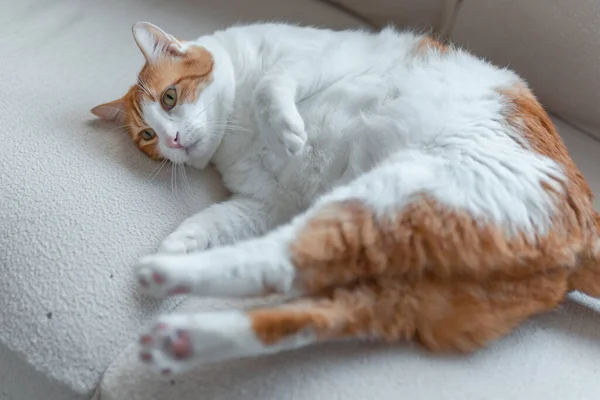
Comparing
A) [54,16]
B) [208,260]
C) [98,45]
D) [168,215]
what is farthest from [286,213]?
[54,16]

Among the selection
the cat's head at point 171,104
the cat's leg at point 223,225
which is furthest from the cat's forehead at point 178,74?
the cat's leg at point 223,225

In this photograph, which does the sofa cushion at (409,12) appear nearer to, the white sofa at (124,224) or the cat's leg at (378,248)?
the white sofa at (124,224)

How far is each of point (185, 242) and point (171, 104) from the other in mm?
373

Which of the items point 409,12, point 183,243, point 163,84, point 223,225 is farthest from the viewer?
point 409,12

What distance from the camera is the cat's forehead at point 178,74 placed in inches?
53.3

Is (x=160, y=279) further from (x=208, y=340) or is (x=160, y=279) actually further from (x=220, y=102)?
(x=220, y=102)

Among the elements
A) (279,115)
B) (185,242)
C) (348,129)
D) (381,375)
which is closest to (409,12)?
(348,129)

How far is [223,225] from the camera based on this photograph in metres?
1.26

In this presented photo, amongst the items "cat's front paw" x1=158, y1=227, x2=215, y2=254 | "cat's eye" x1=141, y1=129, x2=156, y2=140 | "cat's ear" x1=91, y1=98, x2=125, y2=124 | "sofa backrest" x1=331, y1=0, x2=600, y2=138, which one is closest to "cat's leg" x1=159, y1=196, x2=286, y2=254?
"cat's front paw" x1=158, y1=227, x2=215, y2=254

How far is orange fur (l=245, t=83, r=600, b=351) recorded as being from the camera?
3.09 feet

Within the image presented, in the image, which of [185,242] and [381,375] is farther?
[185,242]

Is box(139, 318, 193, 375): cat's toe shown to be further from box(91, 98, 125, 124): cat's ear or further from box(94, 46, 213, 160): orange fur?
box(91, 98, 125, 124): cat's ear

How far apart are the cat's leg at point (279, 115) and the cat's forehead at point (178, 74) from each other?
16 centimetres

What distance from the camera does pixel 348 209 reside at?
983 millimetres
